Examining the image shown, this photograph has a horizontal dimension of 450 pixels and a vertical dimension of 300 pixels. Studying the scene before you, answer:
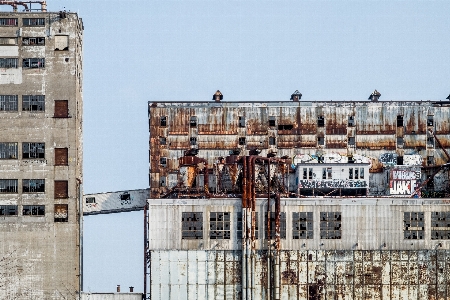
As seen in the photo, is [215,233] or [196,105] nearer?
[215,233]

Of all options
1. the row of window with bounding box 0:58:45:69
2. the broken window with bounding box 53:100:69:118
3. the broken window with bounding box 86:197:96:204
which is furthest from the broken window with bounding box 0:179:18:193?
the row of window with bounding box 0:58:45:69

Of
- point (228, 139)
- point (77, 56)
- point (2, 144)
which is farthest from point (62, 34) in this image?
point (228, 139)

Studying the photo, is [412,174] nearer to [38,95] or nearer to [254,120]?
[254,120]

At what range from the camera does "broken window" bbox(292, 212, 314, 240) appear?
129000 mm

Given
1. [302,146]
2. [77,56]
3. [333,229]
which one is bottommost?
[333,229]

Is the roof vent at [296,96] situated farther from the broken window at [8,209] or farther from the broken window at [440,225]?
the broken window at [8,209]

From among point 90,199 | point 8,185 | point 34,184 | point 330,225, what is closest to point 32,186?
point 34,184

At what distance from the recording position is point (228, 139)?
144125mm

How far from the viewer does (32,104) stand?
5448 inches

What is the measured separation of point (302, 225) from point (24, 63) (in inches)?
1646

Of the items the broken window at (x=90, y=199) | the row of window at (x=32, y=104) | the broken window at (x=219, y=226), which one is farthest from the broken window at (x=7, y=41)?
the broken window at (x=219, y=226)

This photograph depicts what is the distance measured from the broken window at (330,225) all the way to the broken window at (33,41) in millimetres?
42660

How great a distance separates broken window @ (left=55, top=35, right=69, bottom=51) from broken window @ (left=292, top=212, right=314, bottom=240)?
37.3 metres

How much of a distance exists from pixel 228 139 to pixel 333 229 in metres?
22.1
